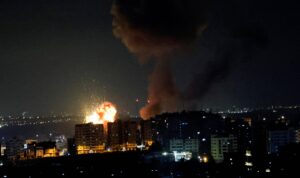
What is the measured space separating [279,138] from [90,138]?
691 centimetres

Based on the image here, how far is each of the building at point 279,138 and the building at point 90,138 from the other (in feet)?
19.6

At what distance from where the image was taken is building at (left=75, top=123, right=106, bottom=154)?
64.1 feet

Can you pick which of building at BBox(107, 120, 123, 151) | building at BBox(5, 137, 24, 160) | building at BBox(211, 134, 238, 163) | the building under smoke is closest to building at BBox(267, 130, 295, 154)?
building at BBox(211, 134, 238, 163)

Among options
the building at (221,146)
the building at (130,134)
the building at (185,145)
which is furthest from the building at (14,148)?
the building at (221,146)

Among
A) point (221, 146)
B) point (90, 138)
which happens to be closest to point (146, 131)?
point (90, 138)

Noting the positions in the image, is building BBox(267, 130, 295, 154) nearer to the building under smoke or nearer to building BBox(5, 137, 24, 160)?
the building under smoke

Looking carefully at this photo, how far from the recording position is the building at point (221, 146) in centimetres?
1631

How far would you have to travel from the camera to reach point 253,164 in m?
12.8

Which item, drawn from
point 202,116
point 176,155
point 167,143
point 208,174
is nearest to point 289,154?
point 208,174

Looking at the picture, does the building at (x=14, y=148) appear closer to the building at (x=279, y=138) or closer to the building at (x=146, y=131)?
the building at (x=146, y=131)

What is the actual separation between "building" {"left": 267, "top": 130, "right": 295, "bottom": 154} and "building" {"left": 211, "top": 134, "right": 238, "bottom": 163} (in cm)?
189

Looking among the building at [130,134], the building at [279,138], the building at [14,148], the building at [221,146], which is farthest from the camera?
the building at [130,134]

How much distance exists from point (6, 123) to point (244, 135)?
33.9m

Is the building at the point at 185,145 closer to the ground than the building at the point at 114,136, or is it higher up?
closer to the ground
